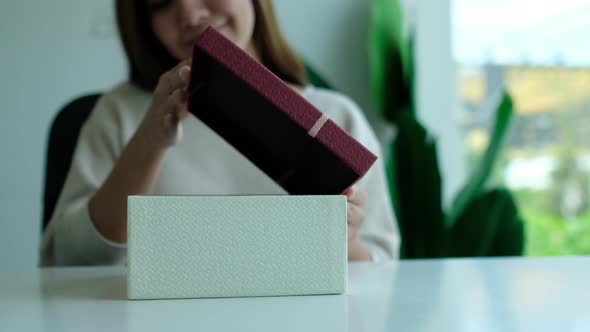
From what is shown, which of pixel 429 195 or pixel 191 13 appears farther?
pixel 429 195

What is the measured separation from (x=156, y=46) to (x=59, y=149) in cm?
23

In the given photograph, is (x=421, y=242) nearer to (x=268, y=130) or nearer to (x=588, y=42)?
(x=588, y=42)

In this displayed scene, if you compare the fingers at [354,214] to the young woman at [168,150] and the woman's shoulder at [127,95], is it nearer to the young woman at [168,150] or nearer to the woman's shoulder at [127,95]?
the young woman at [168,150]

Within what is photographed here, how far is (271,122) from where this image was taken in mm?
478

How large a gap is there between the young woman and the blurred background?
0.54 m

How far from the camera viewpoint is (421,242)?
1.53 m

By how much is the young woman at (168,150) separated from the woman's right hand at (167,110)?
0.25 ft

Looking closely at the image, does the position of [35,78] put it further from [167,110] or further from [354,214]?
[354,214]

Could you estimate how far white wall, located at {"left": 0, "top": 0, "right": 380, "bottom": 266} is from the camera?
1683 millimetres

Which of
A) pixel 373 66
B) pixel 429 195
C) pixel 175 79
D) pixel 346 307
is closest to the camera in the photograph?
pixel 346 307

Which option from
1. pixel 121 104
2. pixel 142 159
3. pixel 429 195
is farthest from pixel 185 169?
pixel 429 195

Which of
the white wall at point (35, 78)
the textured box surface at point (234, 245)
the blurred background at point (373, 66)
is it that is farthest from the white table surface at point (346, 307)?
the white wall at point (35, 78)

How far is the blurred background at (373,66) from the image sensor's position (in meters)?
1.69

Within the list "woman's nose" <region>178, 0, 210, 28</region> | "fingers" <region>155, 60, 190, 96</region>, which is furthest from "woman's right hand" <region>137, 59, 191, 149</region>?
"woman's nose" <region>178, 0, 210, 28</region>
